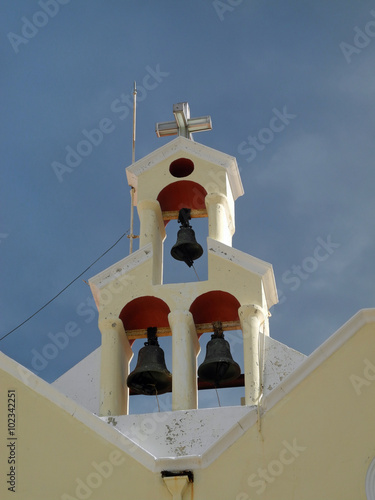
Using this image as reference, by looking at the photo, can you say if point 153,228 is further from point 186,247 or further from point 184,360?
point 184,360

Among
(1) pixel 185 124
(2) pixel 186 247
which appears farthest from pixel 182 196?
(1) pixel 185 124

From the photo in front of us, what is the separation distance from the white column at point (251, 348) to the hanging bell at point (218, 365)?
13.1 inches

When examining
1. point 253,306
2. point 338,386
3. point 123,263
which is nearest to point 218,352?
point 253,306

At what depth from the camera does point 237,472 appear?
14.8 meters

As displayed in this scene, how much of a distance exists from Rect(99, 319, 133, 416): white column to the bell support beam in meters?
1.34

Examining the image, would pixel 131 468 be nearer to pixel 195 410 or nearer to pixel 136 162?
pixel 195 410

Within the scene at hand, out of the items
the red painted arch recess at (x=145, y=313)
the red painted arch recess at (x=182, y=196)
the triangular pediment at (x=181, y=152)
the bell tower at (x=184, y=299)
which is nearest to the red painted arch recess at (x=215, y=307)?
the bell tower at (x=184, y=299)

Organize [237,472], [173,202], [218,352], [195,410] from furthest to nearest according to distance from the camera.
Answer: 1. [173,202]
2. [218,352]
3. [195,410]
4. [237,472]

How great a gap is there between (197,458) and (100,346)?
418cm

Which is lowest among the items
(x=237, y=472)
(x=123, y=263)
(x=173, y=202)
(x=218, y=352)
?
(x=237, y=472)

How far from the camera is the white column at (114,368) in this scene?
17.8m

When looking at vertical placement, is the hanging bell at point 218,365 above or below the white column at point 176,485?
above

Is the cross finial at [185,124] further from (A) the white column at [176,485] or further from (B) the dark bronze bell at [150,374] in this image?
(A) the white column at [176,485]

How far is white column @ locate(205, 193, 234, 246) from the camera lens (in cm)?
1981
